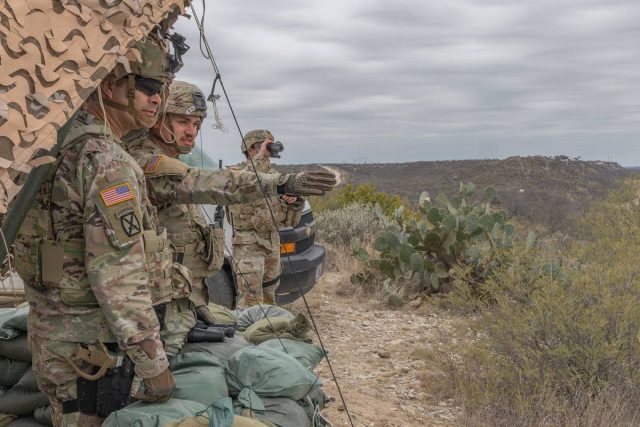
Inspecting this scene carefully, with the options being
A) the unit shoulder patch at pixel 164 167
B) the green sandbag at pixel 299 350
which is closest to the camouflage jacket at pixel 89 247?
the unit shoulder patch at pixel 164 167

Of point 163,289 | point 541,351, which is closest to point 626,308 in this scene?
point 541,351

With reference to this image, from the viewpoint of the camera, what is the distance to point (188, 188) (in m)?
3.20

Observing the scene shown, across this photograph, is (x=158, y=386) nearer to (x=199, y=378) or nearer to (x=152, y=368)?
(x=152, y=368)

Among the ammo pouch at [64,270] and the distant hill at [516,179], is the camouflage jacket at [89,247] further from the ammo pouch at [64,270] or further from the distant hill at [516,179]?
the distant hill at [516,179]

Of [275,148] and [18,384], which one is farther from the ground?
[275,148]

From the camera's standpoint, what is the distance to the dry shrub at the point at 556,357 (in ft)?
13.3

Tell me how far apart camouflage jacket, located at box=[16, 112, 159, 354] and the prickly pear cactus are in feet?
17.3

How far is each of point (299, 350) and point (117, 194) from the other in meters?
1.66

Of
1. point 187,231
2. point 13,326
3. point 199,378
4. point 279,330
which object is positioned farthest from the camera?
point 279,330

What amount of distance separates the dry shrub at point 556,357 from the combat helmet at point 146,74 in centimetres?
276

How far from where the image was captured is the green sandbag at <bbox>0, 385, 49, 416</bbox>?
316 cm

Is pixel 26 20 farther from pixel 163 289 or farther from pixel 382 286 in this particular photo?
pixel 382 286

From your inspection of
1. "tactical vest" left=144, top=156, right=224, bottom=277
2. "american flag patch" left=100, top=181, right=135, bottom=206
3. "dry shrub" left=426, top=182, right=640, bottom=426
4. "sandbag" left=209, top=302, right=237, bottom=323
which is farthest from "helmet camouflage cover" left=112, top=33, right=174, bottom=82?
"dry shrub" left=426, top=182, right=640, bottom=426

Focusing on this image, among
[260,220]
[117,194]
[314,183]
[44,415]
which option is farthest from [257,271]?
[117,194]
